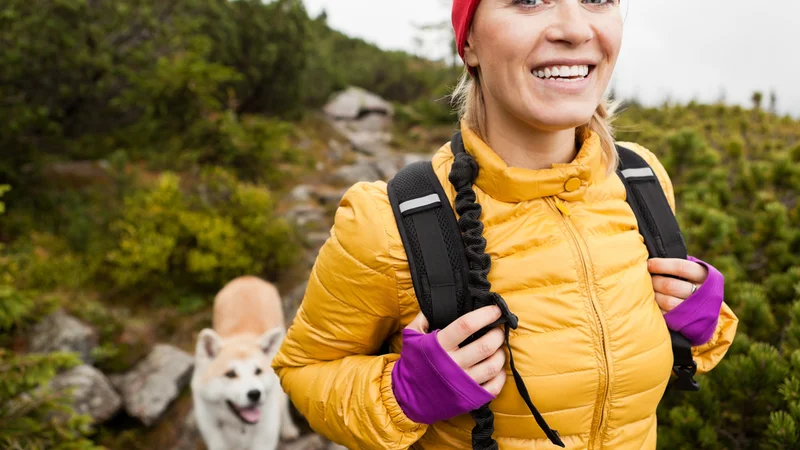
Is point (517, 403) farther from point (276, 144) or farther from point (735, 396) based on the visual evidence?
point (276, 144)

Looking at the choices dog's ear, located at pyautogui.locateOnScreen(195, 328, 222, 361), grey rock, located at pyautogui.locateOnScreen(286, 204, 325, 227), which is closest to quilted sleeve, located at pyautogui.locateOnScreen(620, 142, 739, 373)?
dog's ear, located at pyautogui.locateOnScreen(195, 328, 222, 361)

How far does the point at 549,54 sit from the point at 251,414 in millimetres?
3202

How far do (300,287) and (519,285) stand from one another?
5162 millimetres

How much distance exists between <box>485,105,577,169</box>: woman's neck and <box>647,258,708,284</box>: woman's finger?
1.15ft

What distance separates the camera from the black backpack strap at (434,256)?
3.70ft

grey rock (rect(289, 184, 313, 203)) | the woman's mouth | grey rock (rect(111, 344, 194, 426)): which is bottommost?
grey rock (rect(111, 344, 194, 426))

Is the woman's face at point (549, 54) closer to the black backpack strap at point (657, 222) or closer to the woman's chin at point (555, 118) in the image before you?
the woman's chin at point (555, 118)

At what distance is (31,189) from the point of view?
20.5 feet

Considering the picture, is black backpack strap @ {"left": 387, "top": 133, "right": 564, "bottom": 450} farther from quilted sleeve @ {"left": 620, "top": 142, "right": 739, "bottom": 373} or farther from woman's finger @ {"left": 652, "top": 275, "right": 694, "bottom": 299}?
quilted sleeve @ {"left": 620, "top": 142, "right": 739, "bottom": 373}

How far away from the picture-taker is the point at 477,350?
1.09m

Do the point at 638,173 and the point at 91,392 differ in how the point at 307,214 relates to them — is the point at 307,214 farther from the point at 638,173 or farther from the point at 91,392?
the point at 638,173

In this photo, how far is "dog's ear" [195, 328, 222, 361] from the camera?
365cm

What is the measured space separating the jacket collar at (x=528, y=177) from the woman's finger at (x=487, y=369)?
1.22 feet

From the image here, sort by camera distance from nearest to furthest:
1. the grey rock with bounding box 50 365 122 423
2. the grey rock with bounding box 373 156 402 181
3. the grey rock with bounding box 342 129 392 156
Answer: the grey rock with bounding box 50 365 122 423
the grey rock with bounding box 373 156 402 181
the grey rock with bounding box 342 129 392 156
